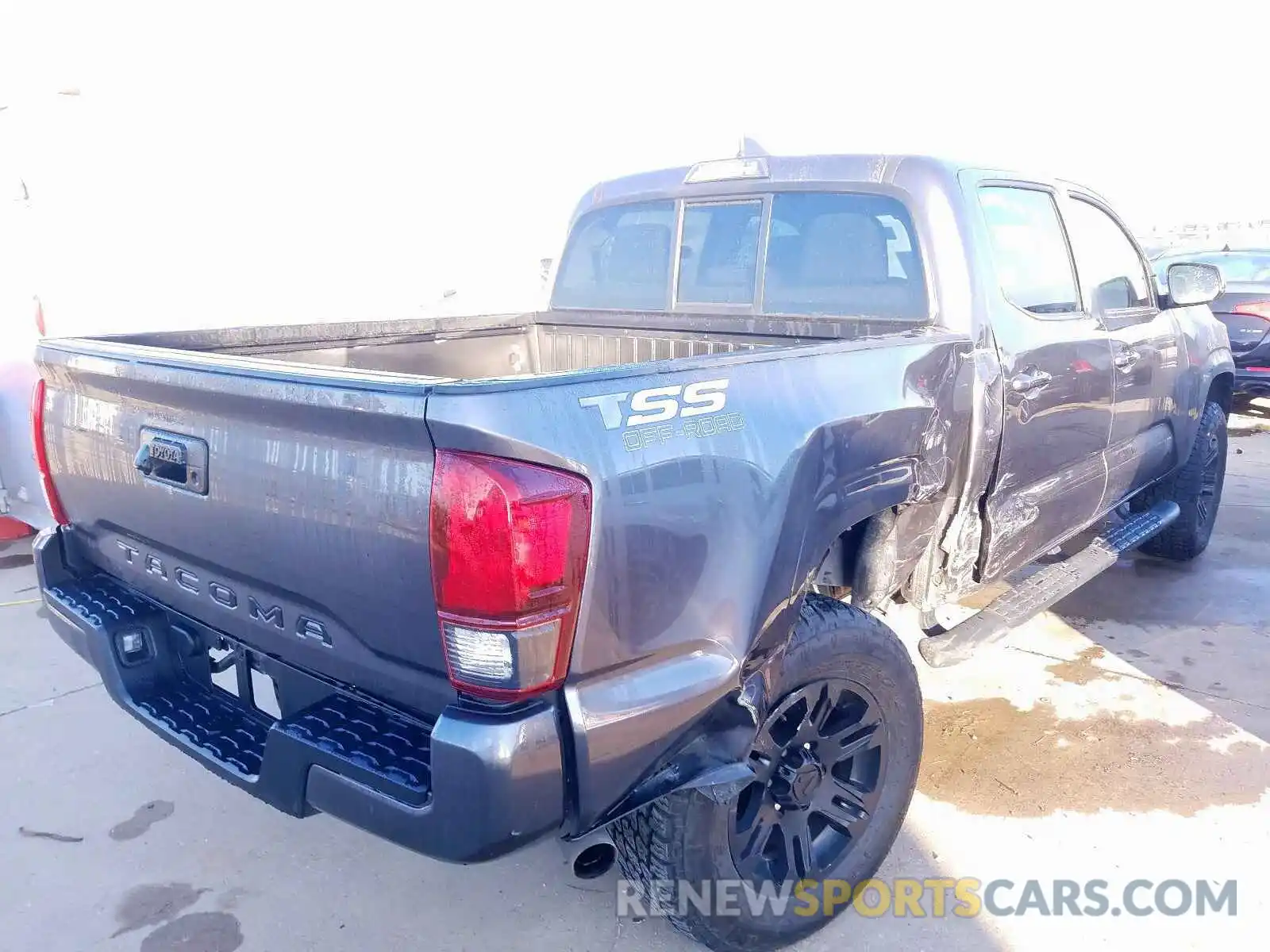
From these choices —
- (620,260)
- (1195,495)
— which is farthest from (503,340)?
(1195,495)

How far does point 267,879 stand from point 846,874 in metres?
1.67

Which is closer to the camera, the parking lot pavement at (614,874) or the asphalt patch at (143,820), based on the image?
the parking lot pavement at (614,874)

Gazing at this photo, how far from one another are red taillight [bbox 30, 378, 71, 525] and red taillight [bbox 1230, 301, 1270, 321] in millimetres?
8914

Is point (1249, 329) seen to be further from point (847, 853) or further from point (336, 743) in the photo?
point (336, 743)

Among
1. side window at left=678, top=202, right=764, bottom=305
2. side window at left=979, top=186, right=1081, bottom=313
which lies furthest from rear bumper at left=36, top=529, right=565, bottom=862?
side window at left=979, top=186, right=1081, bottom=313

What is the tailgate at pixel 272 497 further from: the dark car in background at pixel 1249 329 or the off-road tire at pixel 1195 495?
the dark car in background at pixel 1249 329

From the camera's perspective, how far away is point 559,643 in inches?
67.1

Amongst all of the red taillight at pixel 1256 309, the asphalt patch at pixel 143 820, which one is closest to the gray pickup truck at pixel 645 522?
the asphalt patch at pixel 143 820

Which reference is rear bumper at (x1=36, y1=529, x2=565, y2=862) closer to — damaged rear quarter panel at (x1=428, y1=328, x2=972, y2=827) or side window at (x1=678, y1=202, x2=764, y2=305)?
damaged rear quarter panel at (x1=428, y1=328, x2=972, y2=827)

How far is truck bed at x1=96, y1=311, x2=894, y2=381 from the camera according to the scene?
308 cm

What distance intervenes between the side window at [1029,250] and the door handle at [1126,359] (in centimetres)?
29

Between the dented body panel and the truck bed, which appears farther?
the truck bed

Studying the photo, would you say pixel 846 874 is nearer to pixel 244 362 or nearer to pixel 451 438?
pixel 451 438

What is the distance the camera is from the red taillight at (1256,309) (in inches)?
315
